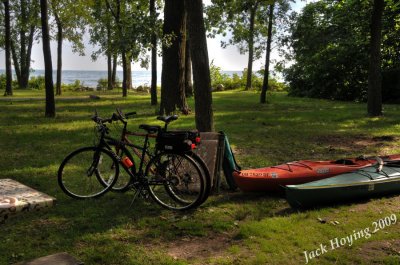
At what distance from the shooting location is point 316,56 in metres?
28.4

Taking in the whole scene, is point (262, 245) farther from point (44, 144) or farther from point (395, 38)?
point (395, 38)

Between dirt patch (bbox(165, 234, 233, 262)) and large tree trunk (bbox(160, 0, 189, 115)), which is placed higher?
large tree trunk (bbox(160, 0, 189, 115))

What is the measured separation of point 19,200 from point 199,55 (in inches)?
162

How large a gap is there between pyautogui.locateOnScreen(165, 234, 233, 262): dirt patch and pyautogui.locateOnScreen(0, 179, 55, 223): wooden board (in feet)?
7.38

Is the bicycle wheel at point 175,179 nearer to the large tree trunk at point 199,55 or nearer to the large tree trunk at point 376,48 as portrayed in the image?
the large tree trunk at point 199,55

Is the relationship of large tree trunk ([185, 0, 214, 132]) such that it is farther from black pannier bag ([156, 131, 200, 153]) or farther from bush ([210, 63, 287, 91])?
bush ([210, 63, 287, 91])

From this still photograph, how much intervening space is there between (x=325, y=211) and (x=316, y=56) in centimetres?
2384

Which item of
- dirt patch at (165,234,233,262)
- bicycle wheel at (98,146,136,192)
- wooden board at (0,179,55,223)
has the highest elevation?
bicycle wheel at (98,146,136,192)

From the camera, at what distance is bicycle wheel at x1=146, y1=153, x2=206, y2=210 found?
6.07m

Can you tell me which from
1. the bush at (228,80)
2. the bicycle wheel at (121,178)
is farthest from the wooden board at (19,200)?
the bush at (228,80)

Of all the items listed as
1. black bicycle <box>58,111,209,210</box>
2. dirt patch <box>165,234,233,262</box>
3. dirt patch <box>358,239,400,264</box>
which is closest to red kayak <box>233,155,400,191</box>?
black bicycle <box>58,111,209,210</box>

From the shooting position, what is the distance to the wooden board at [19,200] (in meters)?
5.79

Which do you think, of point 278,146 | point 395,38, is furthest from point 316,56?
point 278,146

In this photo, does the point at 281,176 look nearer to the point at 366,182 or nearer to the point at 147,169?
the point at 366,182
